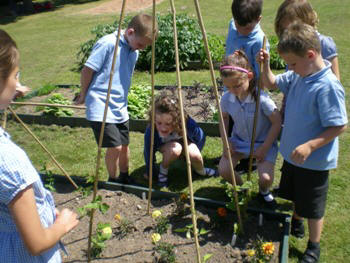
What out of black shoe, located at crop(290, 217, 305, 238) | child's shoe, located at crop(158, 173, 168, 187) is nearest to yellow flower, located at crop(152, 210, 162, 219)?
child's shoe, located at crop(158, 173, 168, 187)

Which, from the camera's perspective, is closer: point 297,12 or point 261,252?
point 261,252

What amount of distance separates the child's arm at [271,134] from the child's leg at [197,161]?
25.1 inches

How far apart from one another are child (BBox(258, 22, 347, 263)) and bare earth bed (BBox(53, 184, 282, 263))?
1.29ft

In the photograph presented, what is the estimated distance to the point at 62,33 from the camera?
1345 centimetres

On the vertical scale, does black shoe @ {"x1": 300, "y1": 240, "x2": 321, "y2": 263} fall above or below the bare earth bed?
below

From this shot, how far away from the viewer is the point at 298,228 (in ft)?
8.83

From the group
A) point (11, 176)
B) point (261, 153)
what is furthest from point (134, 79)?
point (11, 176)

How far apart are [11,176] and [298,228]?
2.20 metres

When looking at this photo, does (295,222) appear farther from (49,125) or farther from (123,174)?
(49,125)

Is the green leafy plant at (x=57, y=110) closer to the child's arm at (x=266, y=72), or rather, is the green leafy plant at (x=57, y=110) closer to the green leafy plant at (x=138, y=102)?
the green leafy plant at (x=138, y=102)

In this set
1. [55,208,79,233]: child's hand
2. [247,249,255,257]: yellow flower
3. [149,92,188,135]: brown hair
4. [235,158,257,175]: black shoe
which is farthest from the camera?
[235,158,257,175]: black shoe

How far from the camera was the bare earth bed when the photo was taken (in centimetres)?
248

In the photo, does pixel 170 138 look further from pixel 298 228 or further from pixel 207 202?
pixel 298 228

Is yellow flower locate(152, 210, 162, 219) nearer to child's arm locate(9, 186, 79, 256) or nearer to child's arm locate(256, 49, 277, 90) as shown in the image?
child's arm locate(256, 49, 277, 90)
